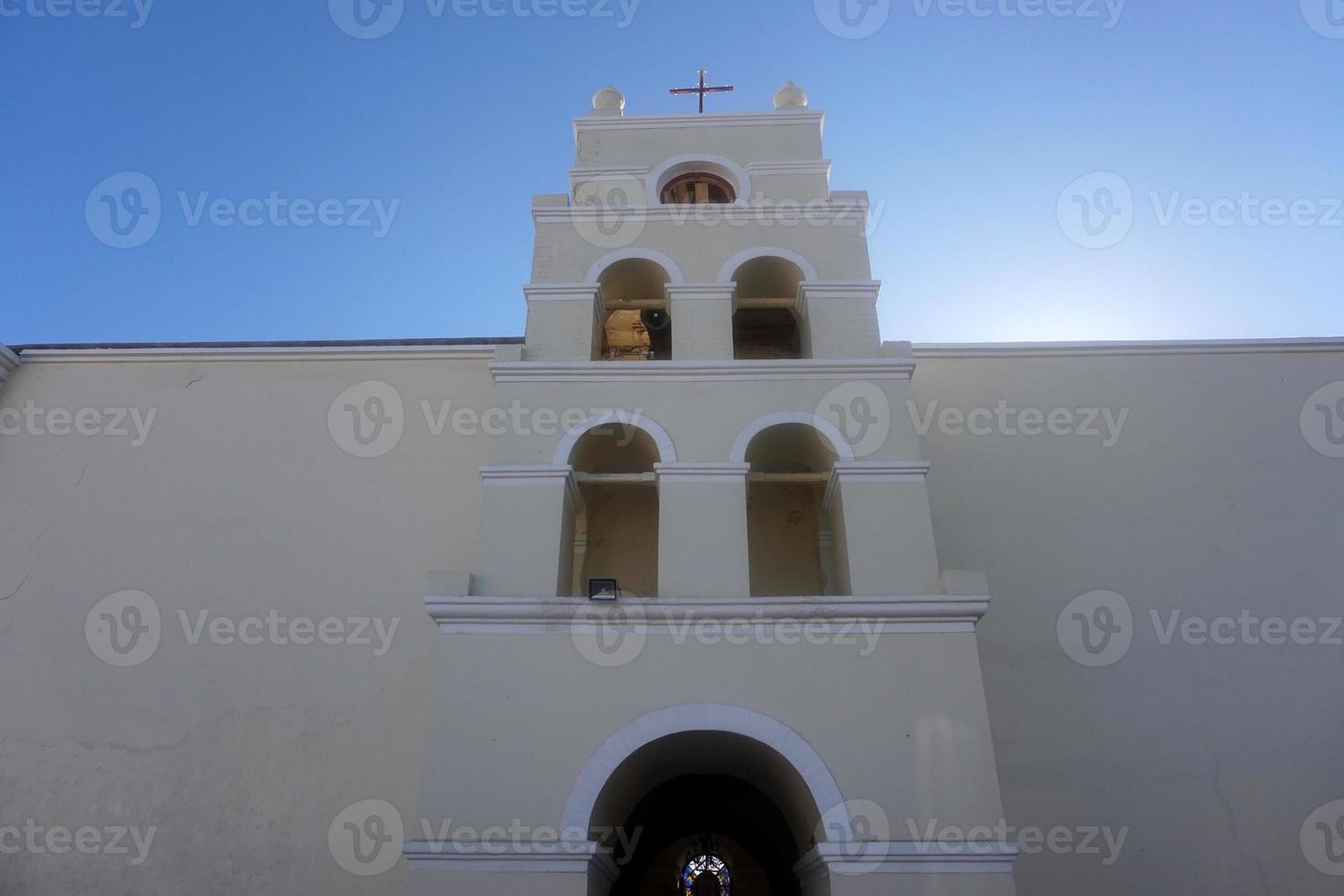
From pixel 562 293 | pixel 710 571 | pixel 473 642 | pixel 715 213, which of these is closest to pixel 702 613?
pixel 710 571

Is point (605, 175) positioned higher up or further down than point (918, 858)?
higher up

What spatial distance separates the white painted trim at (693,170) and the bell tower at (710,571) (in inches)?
1.3

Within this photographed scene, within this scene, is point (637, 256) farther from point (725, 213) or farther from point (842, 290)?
point (842, 290)

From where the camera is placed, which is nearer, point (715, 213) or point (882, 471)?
point (882, 471)

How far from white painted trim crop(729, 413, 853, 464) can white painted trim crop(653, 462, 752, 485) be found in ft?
0.34

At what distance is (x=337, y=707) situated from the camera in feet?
30.2

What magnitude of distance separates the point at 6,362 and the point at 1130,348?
525 inches

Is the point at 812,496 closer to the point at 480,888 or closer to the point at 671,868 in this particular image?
the point at 671,868

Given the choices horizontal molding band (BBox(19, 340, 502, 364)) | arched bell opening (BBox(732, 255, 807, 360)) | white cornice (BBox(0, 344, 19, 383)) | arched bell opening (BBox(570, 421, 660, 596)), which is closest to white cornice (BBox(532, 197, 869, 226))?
arched bell opening (BBox(732, 255, 807, 360))

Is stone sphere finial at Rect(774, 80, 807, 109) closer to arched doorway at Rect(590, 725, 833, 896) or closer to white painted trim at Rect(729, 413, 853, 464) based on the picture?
white painted trim at Rect(729, 413, 853, 464)

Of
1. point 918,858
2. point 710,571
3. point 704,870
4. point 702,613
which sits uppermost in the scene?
point 710,571

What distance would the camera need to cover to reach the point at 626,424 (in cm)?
886

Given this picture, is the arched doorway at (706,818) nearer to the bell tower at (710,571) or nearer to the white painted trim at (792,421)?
the bell tower at (710,571)

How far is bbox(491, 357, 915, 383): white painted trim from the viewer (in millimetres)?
8922
